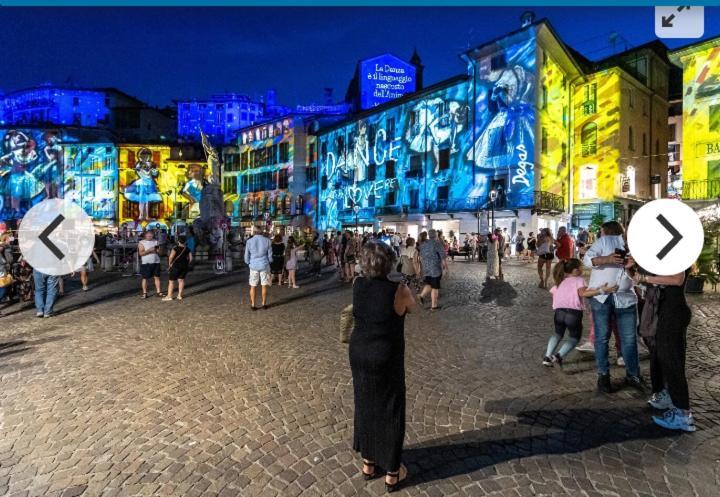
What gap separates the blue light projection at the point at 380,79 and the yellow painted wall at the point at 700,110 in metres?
29.4

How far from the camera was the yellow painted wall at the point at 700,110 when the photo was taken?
25109 millimetres

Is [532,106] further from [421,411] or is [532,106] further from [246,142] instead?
[246,142]

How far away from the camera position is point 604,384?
15.6 ft

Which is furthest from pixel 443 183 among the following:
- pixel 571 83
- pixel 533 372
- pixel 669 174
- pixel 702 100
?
pixel 533 372

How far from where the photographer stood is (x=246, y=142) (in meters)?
57.2

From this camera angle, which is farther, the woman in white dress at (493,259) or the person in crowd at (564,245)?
the woman in white dress at (493,259)

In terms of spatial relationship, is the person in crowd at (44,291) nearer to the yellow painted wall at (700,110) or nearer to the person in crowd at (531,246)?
the person in crowd at (531,246)

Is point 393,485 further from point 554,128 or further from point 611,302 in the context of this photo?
point 554,128

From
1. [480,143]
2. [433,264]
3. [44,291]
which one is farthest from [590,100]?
[44,291]

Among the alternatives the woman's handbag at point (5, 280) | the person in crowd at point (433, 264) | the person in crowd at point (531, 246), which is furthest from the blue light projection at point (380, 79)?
the woman's handbag at point (5, 280)

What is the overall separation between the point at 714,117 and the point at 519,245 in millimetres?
12026

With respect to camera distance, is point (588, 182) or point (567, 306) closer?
point (567, 306)

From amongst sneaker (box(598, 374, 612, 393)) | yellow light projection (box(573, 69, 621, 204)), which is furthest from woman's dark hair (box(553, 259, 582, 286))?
yellow light projection (box(573, 69, 621, 204))

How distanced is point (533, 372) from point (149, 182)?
196ft
